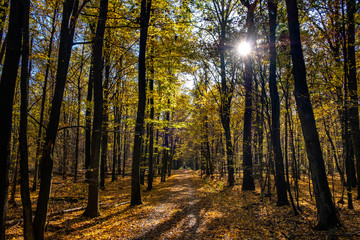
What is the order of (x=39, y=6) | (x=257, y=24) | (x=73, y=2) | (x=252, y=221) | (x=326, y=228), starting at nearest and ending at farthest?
(x=73, y=2) → (x=326, y=228) → (x=252, y=221) → (x=39, y=6) → (x=257, y=24)

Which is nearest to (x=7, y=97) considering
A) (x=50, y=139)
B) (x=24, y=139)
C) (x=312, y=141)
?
(x=24, y=139)

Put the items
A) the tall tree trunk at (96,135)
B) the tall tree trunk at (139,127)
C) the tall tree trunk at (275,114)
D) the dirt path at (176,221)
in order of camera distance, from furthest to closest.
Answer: the tall tree trunk at (139,127) → the tall tree trunk at (275,114) → the tall tree trunk at (96,135) → the dirt path at (176,221)

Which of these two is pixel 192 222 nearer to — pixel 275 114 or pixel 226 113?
pixel 275 114

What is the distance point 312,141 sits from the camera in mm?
5762

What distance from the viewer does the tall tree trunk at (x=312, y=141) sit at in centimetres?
543

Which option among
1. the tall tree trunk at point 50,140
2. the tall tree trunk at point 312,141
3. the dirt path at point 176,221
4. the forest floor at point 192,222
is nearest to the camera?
the tall tree trunk at point 50,140

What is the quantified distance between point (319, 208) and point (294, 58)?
4.75 meters

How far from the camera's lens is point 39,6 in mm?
8961

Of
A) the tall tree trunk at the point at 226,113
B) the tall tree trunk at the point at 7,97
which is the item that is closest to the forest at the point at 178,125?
the tall tree trunk at the point at 7,97

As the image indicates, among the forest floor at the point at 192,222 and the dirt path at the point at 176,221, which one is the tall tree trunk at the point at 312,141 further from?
the dirt path at the point at 176,221

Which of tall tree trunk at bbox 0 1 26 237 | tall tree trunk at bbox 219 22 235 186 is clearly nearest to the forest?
tall tree trunk at bbox 0 1 26 237

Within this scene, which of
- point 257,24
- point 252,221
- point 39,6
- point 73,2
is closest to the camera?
point 73,2

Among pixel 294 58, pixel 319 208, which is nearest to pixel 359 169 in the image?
pixel 319 208

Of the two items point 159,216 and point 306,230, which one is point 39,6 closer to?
point 159,216
